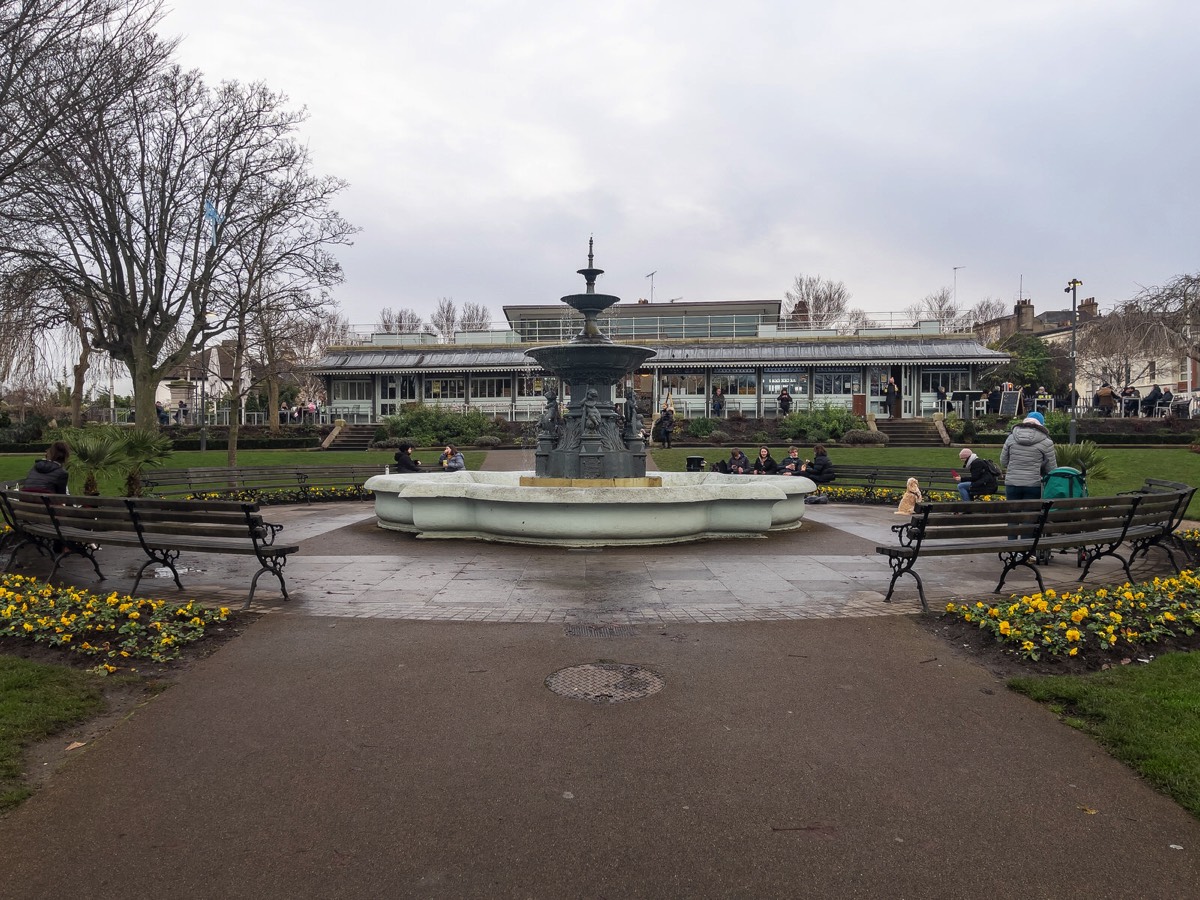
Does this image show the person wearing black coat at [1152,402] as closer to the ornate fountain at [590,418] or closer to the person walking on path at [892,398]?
the person walking on path at [892,398]

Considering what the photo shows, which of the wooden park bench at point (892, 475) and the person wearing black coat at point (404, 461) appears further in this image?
the wooden park bench at point (892, 475)

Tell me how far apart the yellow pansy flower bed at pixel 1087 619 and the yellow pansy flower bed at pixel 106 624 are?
6.12 meters

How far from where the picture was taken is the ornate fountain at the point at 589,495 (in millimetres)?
10930

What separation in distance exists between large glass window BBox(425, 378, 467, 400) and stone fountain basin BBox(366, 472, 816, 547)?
36886mm

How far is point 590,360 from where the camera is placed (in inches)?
572

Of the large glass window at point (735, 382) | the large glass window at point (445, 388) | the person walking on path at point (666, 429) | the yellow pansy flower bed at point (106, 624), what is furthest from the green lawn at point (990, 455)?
the large glass window at point (445, 388)

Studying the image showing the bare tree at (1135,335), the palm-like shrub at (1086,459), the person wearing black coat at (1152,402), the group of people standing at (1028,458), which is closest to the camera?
the group of people standing at (1028,458)

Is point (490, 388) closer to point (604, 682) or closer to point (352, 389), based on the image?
point (352, 389)

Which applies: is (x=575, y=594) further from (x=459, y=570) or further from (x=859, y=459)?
(x=859, y=459)

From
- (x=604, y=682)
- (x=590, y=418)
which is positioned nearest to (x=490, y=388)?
(x=590, y=418)

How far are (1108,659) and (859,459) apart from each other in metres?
24.2

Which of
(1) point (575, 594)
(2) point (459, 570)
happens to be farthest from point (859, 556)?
(2) point (459, 570)

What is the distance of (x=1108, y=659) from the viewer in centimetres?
556

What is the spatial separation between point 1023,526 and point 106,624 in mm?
8017
